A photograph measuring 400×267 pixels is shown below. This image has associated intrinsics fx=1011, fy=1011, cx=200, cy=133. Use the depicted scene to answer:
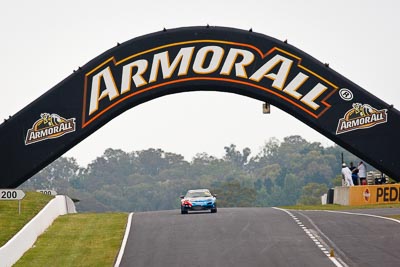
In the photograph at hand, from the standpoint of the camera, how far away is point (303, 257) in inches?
1125

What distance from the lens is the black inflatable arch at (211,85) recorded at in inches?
1748

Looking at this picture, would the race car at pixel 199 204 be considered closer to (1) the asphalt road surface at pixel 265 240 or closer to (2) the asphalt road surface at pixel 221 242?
(1) the asphalt road surface at pixel 265 240

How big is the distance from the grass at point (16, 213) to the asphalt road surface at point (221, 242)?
388 centimetres

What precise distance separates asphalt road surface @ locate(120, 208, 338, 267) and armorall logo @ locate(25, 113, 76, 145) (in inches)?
225

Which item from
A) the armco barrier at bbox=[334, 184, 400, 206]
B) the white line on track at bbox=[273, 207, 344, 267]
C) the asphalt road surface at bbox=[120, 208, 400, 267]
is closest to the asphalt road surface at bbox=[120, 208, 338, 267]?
the asphalt road surface at bbox=[120, 208, 400, 267]

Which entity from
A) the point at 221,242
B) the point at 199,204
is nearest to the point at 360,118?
the point at 199,204

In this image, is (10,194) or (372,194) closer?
(10,194)

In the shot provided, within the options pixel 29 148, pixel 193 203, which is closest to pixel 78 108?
pixel 29 148

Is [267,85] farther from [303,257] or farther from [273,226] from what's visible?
[303,257]

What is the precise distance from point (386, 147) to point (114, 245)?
52.2ft

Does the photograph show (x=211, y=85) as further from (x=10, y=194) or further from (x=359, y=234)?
(x=10, y=194)

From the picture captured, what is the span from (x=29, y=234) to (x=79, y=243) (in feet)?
5.93

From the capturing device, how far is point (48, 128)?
146ft

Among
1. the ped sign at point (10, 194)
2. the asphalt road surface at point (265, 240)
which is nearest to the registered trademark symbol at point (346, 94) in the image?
the asphalt road surface at point (265, 240)
